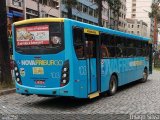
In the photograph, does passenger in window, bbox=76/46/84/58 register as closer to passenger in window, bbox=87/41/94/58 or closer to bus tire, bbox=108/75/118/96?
passenger in window, bbox=87/41/94/58

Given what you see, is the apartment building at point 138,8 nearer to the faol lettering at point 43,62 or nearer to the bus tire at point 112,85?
the bus tire at point 112,85

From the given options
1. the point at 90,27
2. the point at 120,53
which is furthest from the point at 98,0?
the point at 90,27

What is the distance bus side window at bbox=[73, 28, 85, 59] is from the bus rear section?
1.48ft

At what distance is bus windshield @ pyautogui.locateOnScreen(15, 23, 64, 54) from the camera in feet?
35.0

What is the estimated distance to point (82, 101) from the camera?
12320mm

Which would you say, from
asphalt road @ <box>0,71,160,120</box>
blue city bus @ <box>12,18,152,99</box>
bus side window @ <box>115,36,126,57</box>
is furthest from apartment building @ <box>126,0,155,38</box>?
blue city bus @ <box>12,18,152,99</box>

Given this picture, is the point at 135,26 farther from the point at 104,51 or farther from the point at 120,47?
the point at 104,51

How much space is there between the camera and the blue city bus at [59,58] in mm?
10539

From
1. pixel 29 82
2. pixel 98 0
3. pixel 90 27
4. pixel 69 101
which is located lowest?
pixel 69 101

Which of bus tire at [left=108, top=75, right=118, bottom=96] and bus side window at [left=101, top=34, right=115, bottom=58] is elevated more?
bus side window at [left=101, top=34, right=115, bottom=58]

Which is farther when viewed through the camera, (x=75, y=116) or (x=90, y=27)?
(x=90, y=27)

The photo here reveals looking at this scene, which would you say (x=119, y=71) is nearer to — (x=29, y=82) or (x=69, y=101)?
(x=69, y=101)

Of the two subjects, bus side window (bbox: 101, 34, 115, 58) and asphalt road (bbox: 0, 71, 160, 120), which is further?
bus side window (bbox: 101, 34, 115, 58)

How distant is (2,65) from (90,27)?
4885mm
